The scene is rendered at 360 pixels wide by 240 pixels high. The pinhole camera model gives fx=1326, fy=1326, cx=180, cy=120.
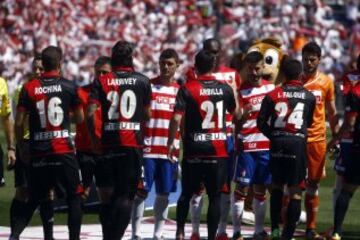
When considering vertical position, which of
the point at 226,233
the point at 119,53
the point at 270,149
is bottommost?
the point at 226,233

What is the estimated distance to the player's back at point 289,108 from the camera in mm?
13914

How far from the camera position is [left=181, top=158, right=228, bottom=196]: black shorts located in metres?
13.6

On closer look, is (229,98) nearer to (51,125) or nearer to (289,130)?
(289,130)

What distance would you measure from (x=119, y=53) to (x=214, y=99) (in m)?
1.10

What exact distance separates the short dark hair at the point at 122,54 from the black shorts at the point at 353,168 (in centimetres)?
266

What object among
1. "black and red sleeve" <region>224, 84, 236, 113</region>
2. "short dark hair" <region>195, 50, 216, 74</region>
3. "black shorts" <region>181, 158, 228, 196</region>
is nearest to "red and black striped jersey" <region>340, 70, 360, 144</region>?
"black and red sleeve" <region>224, 84, 236, 113</region>

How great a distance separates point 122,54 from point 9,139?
4.93ft

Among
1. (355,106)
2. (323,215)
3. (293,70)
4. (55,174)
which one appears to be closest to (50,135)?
(55,174)

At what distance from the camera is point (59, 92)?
12945 mm

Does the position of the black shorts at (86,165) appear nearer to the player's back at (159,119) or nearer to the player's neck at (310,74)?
the player's back at (159,119)

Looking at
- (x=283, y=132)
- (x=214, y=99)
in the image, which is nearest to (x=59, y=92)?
(x=214, y=99)

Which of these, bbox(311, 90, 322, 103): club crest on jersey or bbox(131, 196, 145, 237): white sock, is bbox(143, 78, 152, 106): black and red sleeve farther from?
bbox(311, 90, 322, 103): club crest on jersey

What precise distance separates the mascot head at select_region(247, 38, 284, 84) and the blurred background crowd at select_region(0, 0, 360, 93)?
1981 centimetres

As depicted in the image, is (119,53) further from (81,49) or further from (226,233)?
(81,49)
